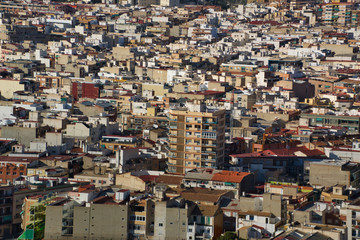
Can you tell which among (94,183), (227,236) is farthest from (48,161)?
(227,236)

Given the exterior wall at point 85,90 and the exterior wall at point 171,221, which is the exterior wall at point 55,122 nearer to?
the exterior wall at point 85,90

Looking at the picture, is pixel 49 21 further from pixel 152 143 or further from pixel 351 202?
pixel 351 202

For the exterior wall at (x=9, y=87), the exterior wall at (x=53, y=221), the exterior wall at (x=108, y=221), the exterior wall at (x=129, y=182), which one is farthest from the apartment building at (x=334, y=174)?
the exterior wall at (x=9, y=87)

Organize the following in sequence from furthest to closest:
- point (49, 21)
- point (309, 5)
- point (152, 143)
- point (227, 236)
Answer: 1. point (309, 5)
2. point (49, 21)
3. point (152, 143)
4. point (227, 236)

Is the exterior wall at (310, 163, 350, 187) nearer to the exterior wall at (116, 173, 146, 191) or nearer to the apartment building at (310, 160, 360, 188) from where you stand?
the apartment building at (310, 160, 360, 188)

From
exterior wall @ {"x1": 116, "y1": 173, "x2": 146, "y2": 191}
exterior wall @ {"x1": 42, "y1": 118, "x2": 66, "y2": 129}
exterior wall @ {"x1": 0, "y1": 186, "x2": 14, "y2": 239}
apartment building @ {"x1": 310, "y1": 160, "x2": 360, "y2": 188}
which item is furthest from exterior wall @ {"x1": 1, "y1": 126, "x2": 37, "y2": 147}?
apartment building @ {"x1": 310, "y1": 160, "x2": 360, "y2": 188}

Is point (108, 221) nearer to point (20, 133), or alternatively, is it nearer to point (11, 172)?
point (11, 172)

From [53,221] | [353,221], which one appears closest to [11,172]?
[53,221]

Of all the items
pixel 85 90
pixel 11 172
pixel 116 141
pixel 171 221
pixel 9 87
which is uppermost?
pixel 171 221

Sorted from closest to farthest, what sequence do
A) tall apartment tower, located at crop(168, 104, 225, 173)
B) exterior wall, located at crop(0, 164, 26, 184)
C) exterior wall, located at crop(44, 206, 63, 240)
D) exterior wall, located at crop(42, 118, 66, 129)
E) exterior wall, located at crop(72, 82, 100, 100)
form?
exterior wall, located at crop(44, 206, 63, 240), exterior wall, located at crop(0, 164, 26, 184), tall apartment tower, located at crop(168, 104, 225, 173), exterior wall, located at crop(42, 118, 66, 129), exterior wall, located at crop(72, 82, 100, 100)
